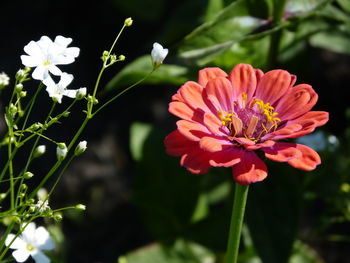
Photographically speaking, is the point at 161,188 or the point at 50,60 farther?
the point at 161,188

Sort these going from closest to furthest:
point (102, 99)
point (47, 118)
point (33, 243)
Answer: point (47, 118)
point (33, 243)
point (102, 99)

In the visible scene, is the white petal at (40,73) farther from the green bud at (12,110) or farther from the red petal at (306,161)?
the red petal at (306,161)

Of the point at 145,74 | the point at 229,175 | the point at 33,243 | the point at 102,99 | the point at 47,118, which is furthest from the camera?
the point at 102,99

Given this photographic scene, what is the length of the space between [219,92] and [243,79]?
5 cm

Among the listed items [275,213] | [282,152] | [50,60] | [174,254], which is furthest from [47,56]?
[174,254]

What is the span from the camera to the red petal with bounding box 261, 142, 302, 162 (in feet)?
2.08

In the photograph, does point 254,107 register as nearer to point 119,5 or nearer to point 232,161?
point 232,161

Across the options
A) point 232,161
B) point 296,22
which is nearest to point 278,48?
point 296,22

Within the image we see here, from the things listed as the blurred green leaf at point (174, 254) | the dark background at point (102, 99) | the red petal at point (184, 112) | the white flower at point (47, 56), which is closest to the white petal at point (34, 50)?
the white flower at point (47, 56)

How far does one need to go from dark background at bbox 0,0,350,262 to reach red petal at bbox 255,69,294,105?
24.9 inches

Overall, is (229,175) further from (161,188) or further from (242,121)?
(242,121)

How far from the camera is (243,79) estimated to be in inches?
29.1

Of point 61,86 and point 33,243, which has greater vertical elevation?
point 61,86

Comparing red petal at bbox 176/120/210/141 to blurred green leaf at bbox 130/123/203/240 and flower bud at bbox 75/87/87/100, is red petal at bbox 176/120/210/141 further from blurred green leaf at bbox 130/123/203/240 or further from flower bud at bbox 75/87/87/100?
blurred green leaf at bbox 130/123/203/240
